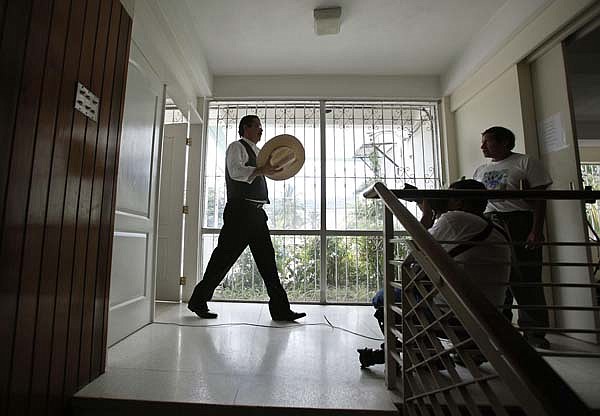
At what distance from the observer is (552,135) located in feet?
6.66

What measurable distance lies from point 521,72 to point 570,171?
2.69 feet

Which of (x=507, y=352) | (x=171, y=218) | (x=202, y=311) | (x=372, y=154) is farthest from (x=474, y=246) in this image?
(x=171, y=218)

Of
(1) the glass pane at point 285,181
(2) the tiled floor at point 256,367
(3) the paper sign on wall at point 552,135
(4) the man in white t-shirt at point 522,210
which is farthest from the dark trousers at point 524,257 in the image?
(1) the glass pane at point 285,181

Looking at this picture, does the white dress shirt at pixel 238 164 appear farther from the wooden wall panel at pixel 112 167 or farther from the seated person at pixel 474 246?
the seated person at pixel 474 246

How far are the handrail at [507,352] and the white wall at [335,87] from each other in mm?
2718

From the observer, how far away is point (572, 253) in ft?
6.22

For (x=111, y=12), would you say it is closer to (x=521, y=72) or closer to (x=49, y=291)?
(x=49, y=291)

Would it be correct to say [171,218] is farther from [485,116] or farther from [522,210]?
[485,116]

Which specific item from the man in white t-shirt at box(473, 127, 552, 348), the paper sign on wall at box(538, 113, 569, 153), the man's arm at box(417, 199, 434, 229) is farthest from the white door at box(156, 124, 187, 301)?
the paper sign on wall at box(538, 113, 569, 153)

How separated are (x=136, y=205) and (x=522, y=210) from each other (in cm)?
238

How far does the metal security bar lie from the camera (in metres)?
3.09

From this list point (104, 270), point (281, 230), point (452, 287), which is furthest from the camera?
point (281, 230)

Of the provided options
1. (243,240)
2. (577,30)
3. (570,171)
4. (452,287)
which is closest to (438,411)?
(452,287)

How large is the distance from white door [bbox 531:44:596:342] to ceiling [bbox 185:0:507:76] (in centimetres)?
70
